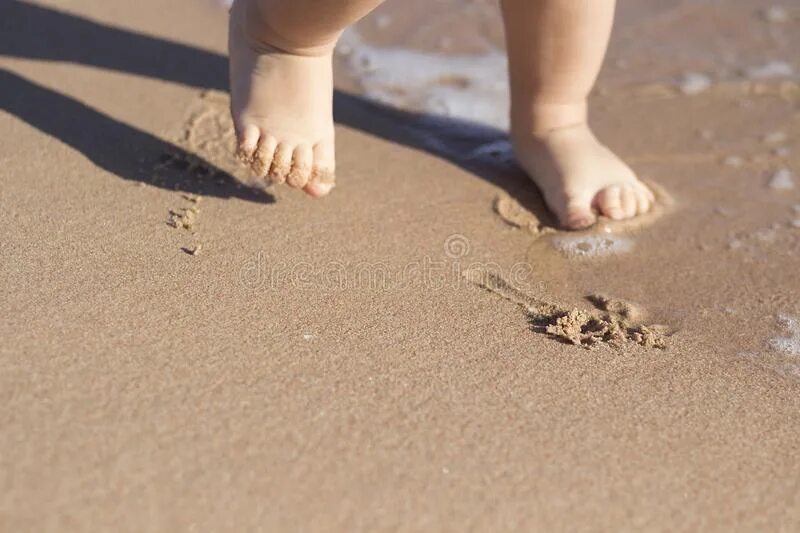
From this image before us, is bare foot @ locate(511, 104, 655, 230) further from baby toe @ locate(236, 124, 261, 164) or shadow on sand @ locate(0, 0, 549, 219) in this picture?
baby toe @ locate(236, 124, 261, 164)

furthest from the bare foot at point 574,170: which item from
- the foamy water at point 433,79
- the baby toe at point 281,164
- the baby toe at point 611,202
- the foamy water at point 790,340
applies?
the baby toe at point 281,164

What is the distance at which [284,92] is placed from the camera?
5.73ft

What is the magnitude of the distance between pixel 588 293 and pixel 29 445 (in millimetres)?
863

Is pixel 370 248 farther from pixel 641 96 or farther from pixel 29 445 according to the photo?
pixel 641 96

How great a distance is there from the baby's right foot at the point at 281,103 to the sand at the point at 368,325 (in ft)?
0.24

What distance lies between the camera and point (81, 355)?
3.96 feet

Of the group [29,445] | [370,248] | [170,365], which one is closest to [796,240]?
[370,248]

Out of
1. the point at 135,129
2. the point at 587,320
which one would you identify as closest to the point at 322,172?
the point at 135,129

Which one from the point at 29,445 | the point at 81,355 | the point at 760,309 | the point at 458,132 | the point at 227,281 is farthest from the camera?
the point at 458,132

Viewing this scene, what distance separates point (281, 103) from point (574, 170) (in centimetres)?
55

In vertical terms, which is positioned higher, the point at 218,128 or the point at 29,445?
the point at 29,445

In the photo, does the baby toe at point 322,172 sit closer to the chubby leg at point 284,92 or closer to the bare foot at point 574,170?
the chubby leg at point 284,92

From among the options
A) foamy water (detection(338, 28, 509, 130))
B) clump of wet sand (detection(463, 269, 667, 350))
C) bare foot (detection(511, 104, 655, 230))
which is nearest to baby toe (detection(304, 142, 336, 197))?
clump of wet sand (detection(463, 269, 667, 350))

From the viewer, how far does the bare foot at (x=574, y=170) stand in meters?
1.80
